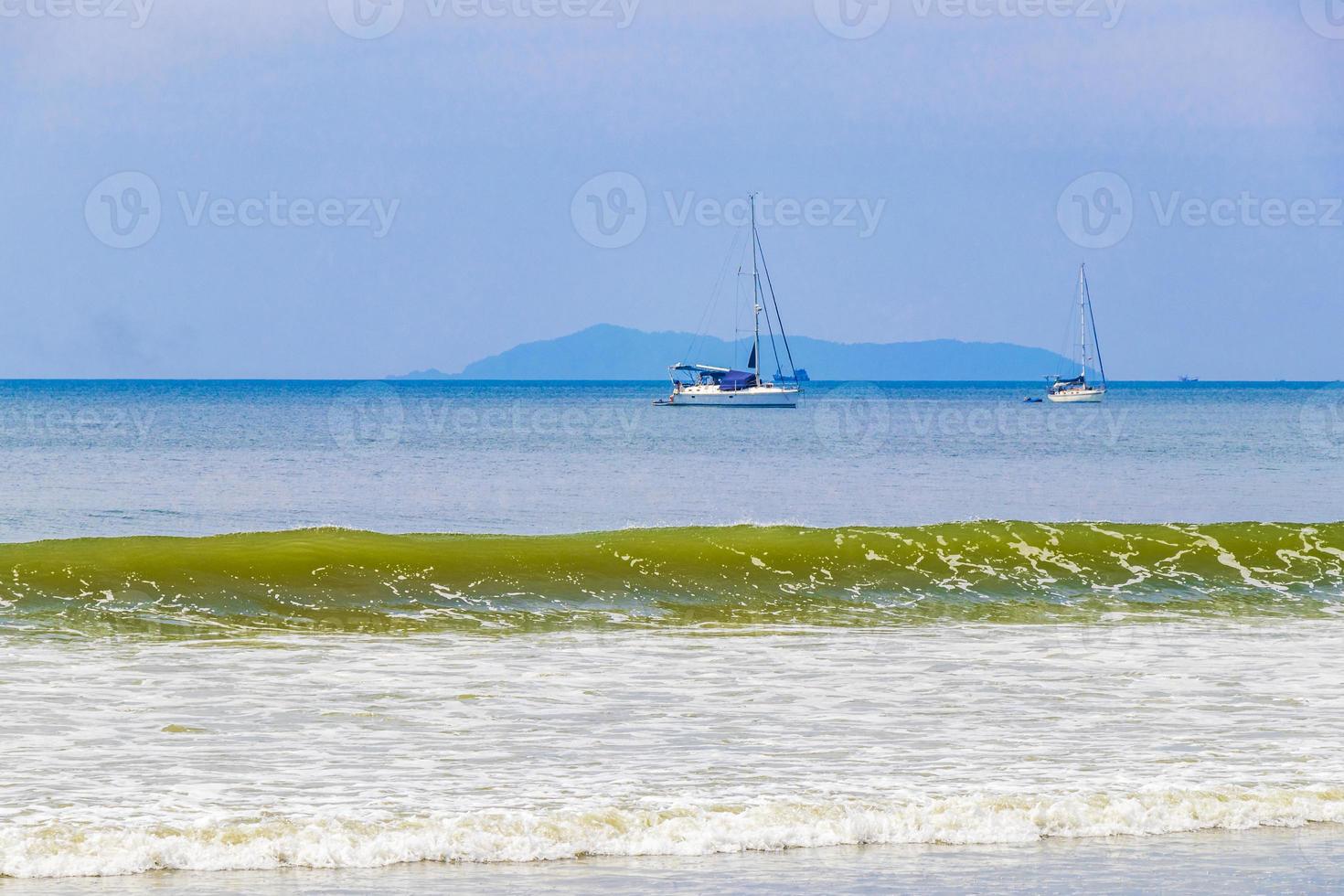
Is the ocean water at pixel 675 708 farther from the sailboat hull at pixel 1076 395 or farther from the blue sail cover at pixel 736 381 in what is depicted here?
the sailboat hull at pixel 1076 395

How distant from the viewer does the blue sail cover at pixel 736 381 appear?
120 metres

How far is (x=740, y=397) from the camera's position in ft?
391

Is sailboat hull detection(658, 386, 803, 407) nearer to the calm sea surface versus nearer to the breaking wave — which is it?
the calm sea surface

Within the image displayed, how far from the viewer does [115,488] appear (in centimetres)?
4428

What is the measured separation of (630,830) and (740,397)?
4370 inches

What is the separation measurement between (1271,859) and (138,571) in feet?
51.8

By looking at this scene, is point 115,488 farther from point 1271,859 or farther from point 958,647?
point 1271,859

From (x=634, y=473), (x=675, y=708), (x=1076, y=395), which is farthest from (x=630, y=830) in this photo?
(x=1076, y=395)

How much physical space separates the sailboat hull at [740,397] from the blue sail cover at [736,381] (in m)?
0.33

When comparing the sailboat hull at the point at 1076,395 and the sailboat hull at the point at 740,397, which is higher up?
the sailboat hull at the point at 740,397

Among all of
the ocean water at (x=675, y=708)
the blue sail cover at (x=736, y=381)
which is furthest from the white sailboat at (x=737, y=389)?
the ocean water at (x=675, y=708)

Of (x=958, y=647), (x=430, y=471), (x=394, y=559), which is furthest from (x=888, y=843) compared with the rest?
(x=430, y=471)

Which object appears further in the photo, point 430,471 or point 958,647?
point 430,471

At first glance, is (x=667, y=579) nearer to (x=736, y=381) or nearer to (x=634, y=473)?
(x=634, y=473)
